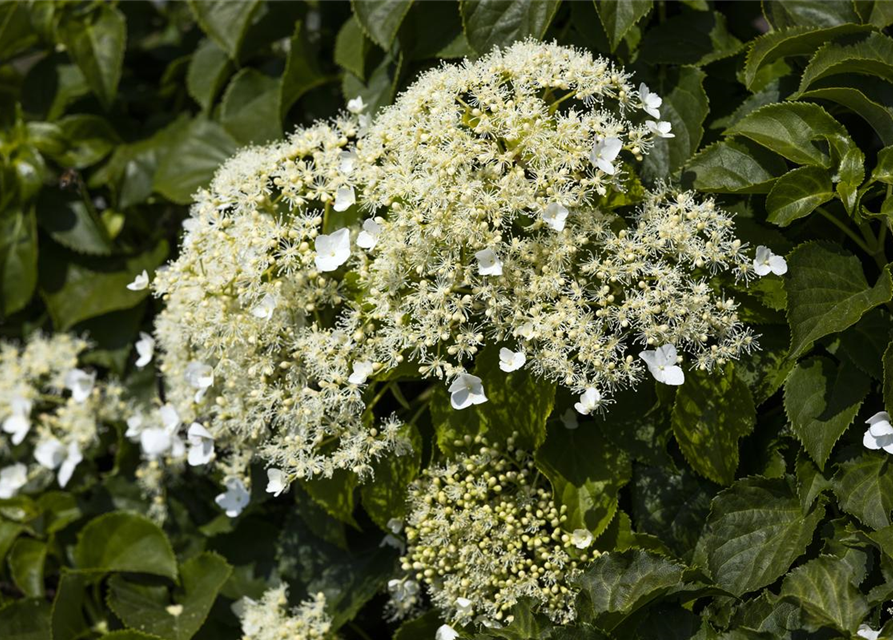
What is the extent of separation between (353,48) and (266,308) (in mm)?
931

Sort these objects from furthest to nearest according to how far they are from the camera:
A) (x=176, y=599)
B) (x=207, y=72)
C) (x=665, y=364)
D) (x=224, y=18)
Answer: (x=207, y=72) < (x=224, y=18) < (x=176, y=599) < (x=665, y=364)

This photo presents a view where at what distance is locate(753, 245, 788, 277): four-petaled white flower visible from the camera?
166 cm

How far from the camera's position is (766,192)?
5.80 feet

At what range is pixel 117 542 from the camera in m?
2.40

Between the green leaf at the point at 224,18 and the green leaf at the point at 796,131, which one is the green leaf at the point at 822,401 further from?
the green leaf at the point at 224,18

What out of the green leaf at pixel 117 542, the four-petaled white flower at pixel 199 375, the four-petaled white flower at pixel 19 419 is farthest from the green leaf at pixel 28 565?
the four-petaled white flower at pixel 199 375

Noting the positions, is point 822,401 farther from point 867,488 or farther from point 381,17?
point 381,17

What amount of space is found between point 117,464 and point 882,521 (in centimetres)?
203

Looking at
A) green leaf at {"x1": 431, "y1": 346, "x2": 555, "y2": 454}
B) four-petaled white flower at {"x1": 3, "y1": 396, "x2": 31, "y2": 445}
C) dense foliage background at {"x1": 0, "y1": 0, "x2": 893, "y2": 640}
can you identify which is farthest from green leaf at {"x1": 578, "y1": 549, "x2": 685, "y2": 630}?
four-petaled white flower at {"x1": 3, "y1": 396, "x2": 31, "y2": 445}

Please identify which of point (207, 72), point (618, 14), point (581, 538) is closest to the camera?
point (581, 538)

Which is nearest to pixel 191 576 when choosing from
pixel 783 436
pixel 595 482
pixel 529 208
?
pixel 595 482

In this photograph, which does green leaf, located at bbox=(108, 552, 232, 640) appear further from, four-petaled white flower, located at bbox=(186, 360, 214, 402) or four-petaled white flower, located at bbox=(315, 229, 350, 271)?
four-petaled white flower, located at bbox=(315, 229, 350, 271)

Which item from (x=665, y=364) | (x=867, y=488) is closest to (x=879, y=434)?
(x=867, y=488)

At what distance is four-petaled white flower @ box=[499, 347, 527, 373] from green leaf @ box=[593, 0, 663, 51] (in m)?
0.70
